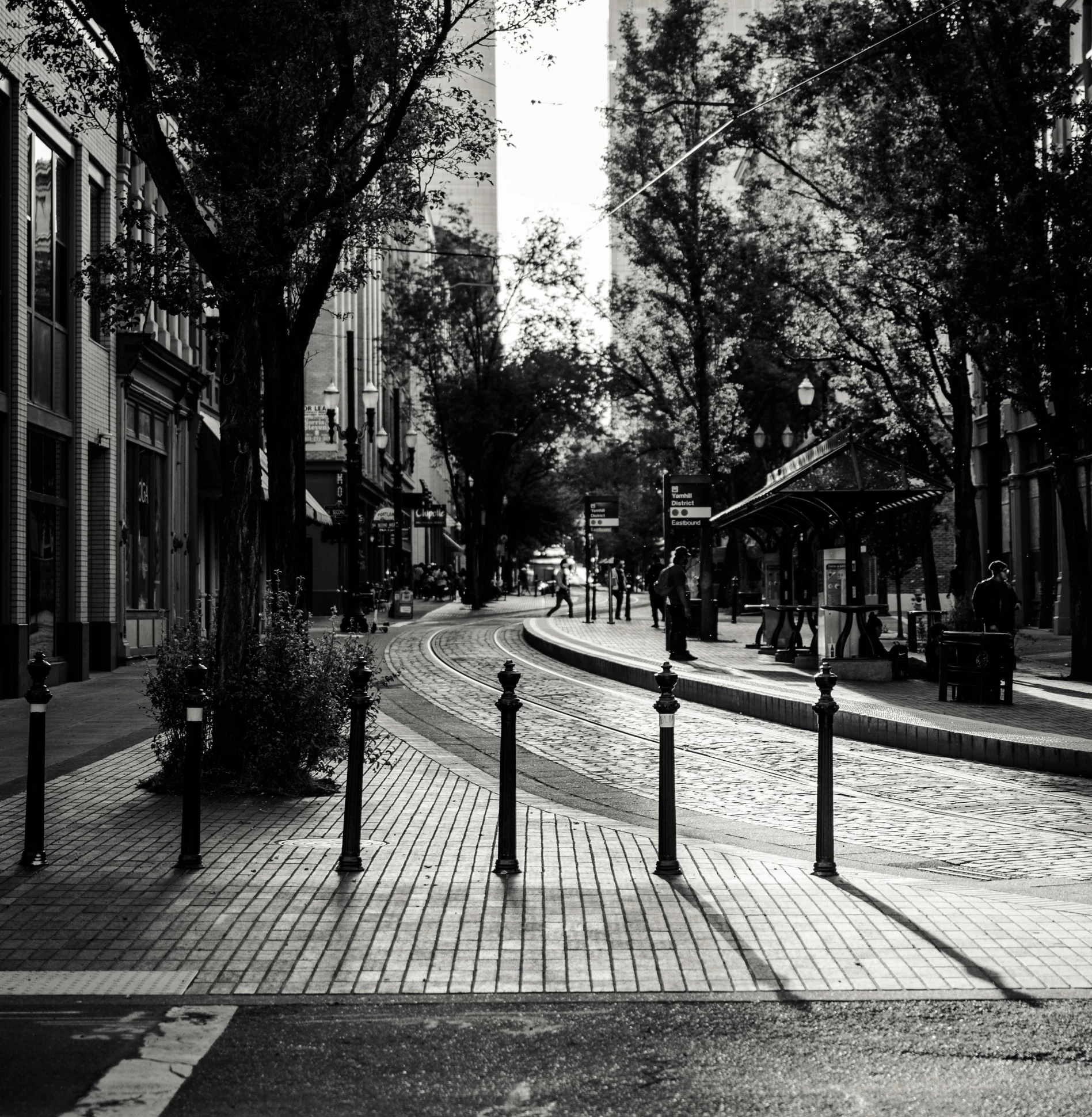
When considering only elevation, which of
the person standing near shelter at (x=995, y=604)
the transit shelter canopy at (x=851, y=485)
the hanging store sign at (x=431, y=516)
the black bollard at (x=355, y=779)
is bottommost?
the black bollard at (x=355, y=779)

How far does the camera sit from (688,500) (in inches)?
1158

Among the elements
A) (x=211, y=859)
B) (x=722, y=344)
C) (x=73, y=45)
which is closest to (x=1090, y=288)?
(x=73, y=45)

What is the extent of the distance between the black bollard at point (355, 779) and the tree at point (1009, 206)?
13196 mm

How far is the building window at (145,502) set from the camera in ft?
83.0

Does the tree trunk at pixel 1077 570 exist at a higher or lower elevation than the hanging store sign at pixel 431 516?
lower

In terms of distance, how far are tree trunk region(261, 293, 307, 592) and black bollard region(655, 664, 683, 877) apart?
23.7ft

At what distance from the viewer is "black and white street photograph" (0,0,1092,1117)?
16.2ft

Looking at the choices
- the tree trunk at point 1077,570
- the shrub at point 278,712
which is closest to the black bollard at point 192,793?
the shrub at point 278,712

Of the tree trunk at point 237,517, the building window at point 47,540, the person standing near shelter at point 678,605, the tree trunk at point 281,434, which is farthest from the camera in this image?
the person standing near shelter at point 678,605

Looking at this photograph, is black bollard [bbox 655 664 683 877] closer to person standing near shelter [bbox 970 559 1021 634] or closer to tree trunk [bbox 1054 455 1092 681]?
person standing near shelter [bbox 970 559 1021 634]

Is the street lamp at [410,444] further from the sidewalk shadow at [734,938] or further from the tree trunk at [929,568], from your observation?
the sidewalk shadow at [734,938]

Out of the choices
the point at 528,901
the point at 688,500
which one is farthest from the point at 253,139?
the point at 688,500

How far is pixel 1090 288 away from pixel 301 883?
48.0ft

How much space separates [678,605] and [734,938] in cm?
1717
